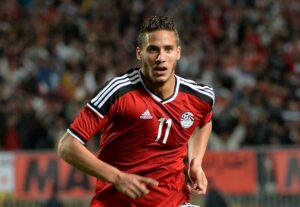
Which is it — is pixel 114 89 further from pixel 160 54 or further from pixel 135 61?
pixel 135 61

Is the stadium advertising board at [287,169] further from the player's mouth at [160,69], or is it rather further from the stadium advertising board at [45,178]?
the player's mouth at [160,69]

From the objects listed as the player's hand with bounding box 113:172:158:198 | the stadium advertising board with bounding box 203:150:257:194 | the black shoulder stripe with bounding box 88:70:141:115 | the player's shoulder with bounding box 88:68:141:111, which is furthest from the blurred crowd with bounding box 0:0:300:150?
the player's hand with bounding box 113:172:158:198

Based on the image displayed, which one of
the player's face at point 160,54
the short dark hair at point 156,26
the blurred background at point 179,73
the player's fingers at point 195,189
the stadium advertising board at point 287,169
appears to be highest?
the short dark hair at point 156,26

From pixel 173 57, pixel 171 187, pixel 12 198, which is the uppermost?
pixel 173 57

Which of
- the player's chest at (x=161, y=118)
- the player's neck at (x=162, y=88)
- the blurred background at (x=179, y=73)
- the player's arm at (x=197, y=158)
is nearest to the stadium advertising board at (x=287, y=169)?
the blurred background at (x=179, y=73)

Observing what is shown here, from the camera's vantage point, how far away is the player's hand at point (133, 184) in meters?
5.70

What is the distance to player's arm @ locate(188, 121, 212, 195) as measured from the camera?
21.1 ft

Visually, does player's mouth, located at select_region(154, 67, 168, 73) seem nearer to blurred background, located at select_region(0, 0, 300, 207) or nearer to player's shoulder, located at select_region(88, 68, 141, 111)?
player's shoulder, located at select_region(88, 68, 141, 111)

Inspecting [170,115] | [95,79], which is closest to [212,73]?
[95,79]

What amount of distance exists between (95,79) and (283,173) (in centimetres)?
429

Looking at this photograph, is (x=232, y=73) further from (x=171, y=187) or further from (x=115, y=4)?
(x=171, y=187)

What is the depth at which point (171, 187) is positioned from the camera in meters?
6.50

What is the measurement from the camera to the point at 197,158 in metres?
6.67

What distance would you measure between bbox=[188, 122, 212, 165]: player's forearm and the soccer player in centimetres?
10
